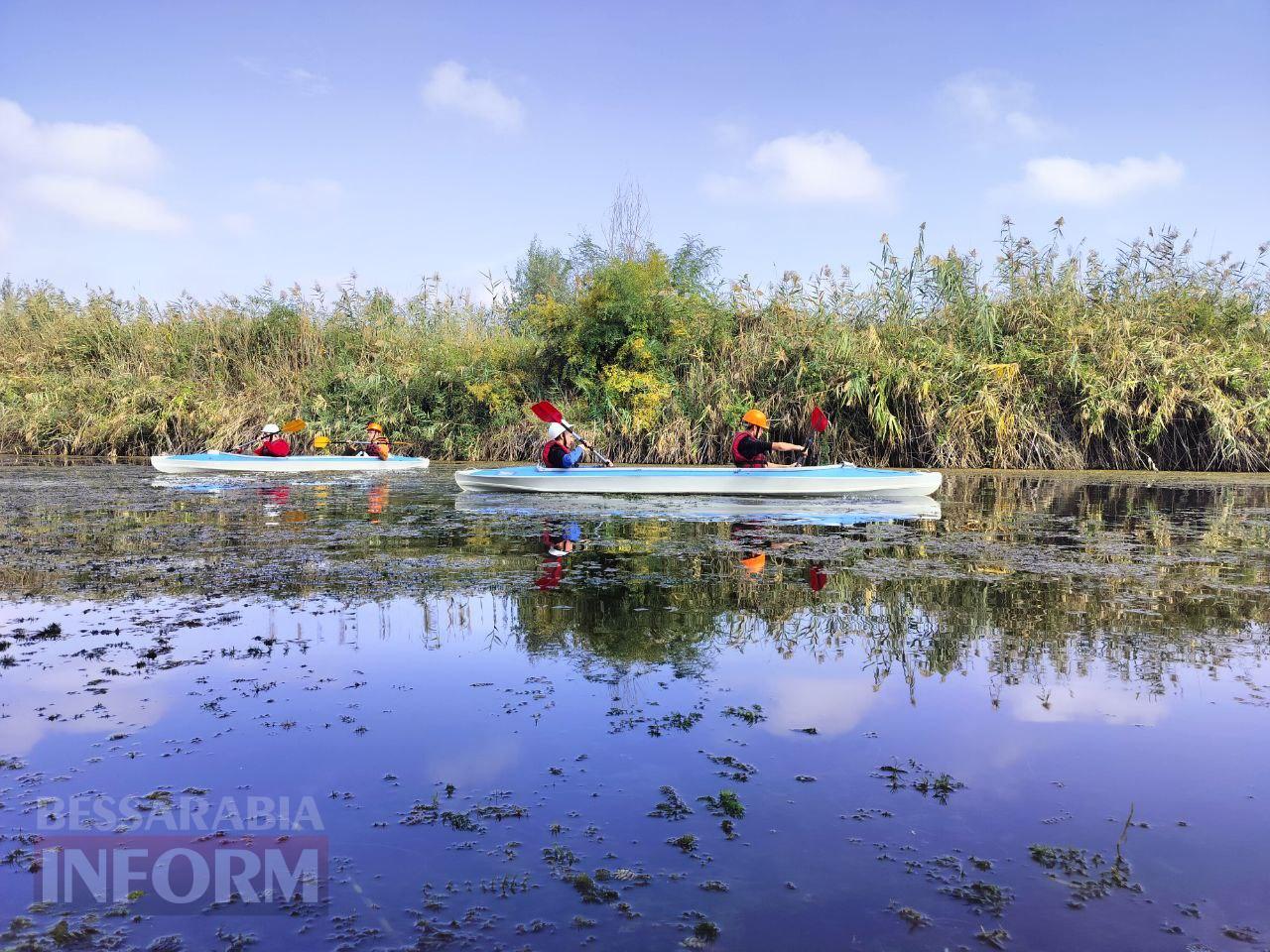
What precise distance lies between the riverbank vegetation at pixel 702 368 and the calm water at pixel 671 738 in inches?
350

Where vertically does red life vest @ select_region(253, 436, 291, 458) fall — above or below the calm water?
above

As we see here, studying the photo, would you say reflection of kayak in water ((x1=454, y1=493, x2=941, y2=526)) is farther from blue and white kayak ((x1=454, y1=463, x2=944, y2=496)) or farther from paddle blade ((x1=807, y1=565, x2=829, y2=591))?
paddle blade ((x1=807, y1=565, x2=829, y2=591))

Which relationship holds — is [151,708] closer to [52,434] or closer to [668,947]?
[668,947]

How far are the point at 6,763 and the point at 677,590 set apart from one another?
326cm

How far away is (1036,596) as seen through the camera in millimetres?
5117

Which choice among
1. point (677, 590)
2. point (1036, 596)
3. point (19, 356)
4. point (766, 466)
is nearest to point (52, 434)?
point (19, 356)

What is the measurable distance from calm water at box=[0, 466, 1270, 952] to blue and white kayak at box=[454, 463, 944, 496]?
4047 millimetres

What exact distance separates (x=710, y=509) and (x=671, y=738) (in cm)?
673

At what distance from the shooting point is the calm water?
2094mm

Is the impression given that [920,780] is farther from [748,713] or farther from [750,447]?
[750,447]

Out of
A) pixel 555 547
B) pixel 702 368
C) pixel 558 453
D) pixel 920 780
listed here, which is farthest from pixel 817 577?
pixel 702 368

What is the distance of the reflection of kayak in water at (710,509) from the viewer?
8.89m

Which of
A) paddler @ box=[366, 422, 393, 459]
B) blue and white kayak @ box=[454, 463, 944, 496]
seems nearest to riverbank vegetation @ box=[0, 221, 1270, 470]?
paddler @ box=[366, 422, 393, 459]

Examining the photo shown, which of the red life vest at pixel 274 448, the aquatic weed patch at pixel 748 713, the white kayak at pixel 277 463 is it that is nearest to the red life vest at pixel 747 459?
the white kayak at pixel 277 463
